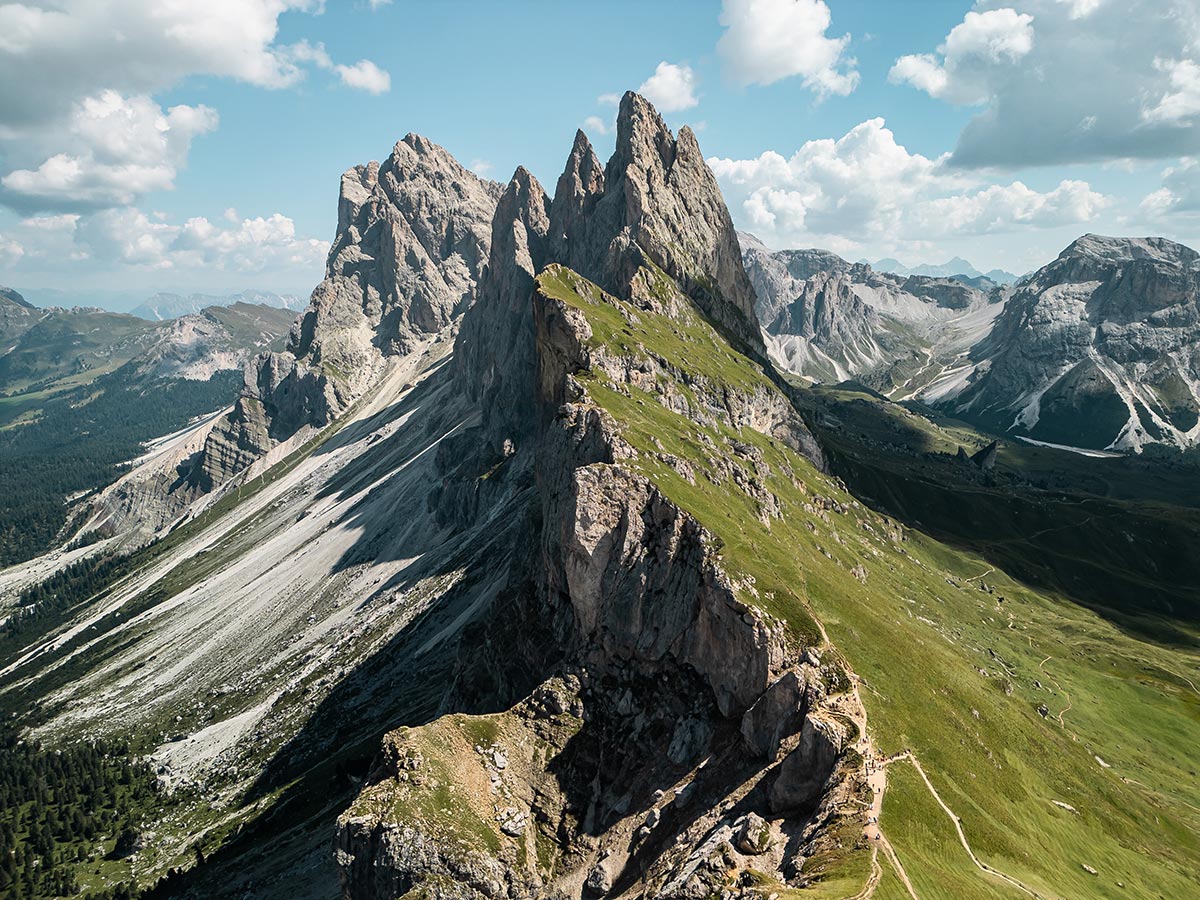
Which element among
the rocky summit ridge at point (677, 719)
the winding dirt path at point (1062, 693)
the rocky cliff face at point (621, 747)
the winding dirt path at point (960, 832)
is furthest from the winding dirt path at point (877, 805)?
the winding dirt path at point (1062, 693)

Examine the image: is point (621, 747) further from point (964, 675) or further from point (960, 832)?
point (964, 675)

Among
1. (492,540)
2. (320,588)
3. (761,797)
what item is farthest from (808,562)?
(320,588)

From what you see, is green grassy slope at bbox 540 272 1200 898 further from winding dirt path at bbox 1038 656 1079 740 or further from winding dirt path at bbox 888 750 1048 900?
winding dirt path at bbox 888 750 1048 900

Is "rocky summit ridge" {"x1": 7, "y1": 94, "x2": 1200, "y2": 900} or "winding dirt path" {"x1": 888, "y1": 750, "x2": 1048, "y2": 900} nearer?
"winding dirt path" {"x1": 888, "y1": 750, "x2": 1048, "y2": 900}

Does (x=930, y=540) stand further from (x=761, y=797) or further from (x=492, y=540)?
(x=761, y=797)

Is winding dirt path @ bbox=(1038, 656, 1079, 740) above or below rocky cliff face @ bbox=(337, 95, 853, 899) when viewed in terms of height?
below

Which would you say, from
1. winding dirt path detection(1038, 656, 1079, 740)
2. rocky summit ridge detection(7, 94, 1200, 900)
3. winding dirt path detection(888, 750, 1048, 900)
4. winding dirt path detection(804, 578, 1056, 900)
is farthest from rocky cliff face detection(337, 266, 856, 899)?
winding dirt path detection(1038, 656, 1079, 740)

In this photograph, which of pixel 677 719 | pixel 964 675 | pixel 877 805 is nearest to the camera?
pixel 877 805

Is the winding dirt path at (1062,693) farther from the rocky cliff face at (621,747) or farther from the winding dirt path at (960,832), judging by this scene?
the rocky cliff face at (621,747)

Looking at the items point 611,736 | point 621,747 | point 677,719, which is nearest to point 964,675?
point 677,719
